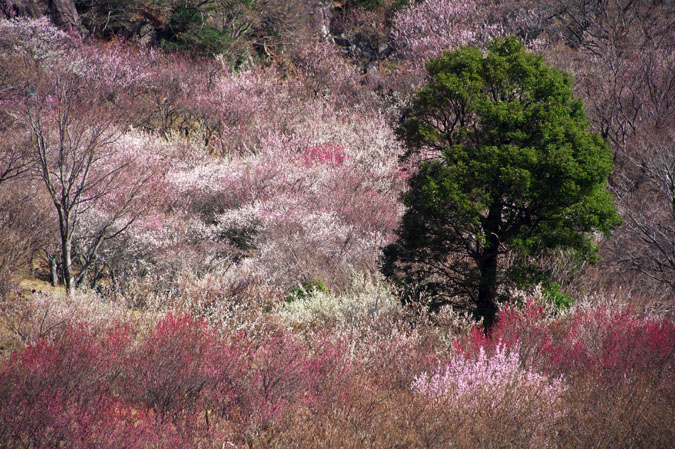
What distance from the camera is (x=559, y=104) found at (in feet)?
23.3

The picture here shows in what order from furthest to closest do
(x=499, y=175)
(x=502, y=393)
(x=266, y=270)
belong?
(x=266, y=270)
(x=499, y=175)
(x=502, y=393)

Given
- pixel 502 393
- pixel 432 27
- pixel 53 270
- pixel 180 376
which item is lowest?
pixel 53 270

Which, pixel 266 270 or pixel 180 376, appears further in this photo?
pixel 266 270

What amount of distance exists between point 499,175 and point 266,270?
492 centimetres

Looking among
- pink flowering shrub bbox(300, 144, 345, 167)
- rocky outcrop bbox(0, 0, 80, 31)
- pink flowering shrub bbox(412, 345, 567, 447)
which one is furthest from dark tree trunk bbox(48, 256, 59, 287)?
rocky outcrop bbox(0, 0, 80, 31)

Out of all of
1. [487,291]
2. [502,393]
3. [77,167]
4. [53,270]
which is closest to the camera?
[502,393]

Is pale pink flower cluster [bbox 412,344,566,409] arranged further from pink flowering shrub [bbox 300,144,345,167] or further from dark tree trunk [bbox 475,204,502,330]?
pink flowering shrub [bbox 300,144,345,167]

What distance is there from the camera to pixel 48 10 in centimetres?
2392

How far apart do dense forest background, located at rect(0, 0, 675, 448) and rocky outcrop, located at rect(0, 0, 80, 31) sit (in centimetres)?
10

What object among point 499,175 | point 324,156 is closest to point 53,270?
point 499,175

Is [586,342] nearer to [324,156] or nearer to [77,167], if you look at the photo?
[77,167]

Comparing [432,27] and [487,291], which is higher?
[432,27]

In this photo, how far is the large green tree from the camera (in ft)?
22.4

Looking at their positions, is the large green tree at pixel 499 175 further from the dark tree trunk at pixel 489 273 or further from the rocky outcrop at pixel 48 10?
the rocky outcrop at pixel 48 10
